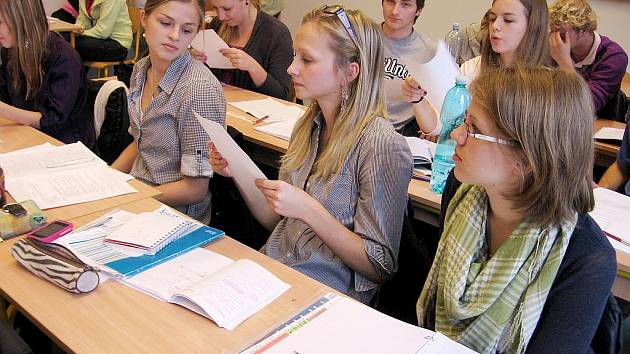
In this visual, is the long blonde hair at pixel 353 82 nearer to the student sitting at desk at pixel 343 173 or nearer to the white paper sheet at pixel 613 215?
the student sitting at desk at pixel 343 173

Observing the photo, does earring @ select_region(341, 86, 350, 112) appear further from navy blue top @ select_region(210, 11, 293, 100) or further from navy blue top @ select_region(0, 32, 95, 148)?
navy blue top @ select_region(210, 11, 293, 100)

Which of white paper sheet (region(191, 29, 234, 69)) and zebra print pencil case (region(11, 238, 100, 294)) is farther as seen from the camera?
white paper sheet (region(191, 29, 234, 69))

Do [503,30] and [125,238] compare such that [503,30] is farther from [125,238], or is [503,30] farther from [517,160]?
[125,238]

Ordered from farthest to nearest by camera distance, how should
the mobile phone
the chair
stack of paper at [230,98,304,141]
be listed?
the chair → stack of paper at [230,98,304,141] → the mobile phone

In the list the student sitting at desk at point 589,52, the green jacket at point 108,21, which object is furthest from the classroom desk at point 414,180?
the green jacket at point 108,21

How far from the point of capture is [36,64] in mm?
2191

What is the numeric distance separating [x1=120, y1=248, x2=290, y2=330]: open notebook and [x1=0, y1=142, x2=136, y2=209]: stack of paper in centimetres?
45

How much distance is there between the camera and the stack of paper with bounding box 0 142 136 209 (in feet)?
5.04

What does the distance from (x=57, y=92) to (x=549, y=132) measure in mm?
1883

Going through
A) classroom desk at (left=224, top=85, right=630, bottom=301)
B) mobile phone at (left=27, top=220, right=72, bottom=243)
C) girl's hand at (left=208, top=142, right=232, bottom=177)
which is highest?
girl's hand at (left=208, top=142, right=232, bottom=177)

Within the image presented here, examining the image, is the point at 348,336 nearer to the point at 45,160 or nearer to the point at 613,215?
the point at 613,215

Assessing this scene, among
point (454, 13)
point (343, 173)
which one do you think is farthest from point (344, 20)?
point (454, 13)

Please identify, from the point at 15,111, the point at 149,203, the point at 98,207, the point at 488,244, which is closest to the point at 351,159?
the point at 488,244

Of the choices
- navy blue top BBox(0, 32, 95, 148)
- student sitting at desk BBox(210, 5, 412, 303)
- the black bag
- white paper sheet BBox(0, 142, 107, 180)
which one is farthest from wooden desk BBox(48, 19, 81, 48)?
student sitting at desk BBox(210, 5, 412, 303)
